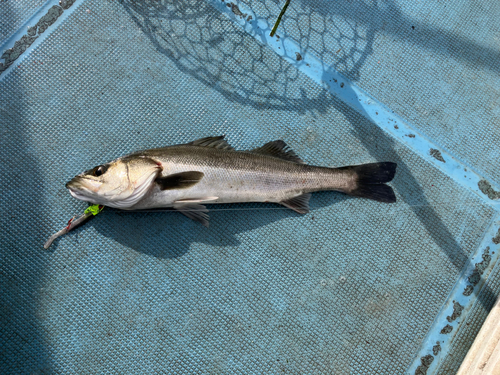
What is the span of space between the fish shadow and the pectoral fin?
36 centimetres

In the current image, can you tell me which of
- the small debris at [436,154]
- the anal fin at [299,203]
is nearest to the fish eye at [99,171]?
the anal fin at [299,203]

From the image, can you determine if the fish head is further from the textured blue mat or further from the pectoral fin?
the textured blue mat

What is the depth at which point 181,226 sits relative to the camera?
9.95 ft

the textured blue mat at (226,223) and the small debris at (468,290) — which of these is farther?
the small debris at (468,290)

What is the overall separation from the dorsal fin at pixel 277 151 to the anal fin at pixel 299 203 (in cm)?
31

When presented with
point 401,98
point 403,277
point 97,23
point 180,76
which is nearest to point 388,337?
point 403,277

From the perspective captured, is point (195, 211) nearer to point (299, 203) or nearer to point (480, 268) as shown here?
point (299, 203)

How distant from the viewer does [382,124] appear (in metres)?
3.32

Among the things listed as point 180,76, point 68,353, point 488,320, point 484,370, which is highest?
point 180,76

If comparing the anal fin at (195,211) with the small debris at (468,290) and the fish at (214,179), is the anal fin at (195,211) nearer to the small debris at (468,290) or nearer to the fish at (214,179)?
the fish at (214,179)

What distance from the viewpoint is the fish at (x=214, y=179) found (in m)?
2.66

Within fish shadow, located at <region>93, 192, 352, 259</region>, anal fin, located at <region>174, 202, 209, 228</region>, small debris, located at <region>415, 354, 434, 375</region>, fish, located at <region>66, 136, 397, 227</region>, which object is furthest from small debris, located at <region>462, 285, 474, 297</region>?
anal fin, located at <region>174, 202, 209, 228</region>

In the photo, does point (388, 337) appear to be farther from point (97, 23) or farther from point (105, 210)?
point (97, 23)

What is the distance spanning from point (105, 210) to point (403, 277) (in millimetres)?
2630
